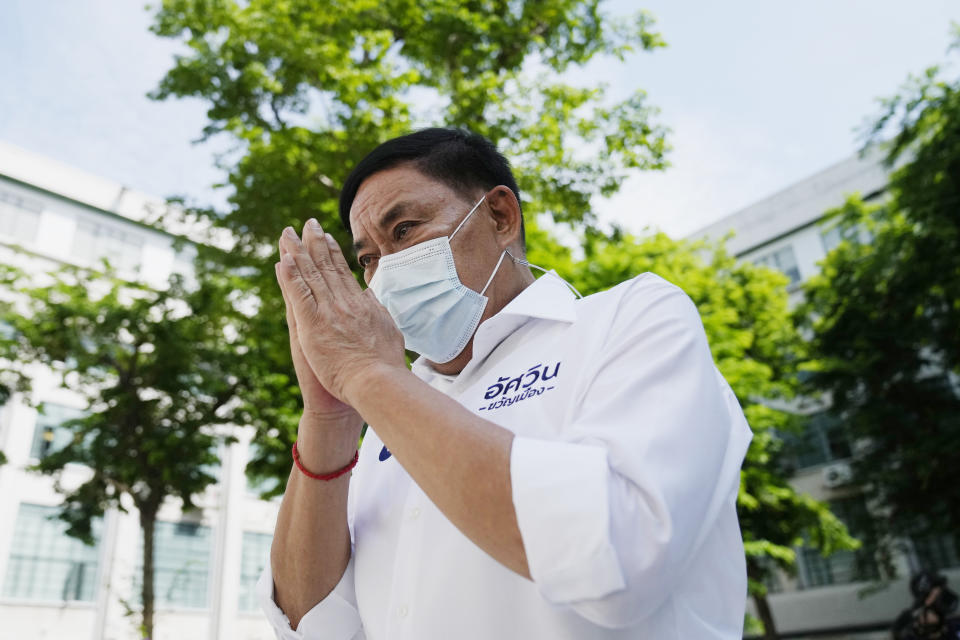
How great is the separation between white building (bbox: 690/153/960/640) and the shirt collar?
18.9 m

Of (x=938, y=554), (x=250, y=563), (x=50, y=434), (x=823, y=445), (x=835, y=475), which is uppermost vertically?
(x=50, y=434)

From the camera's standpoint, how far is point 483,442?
114 centimetres

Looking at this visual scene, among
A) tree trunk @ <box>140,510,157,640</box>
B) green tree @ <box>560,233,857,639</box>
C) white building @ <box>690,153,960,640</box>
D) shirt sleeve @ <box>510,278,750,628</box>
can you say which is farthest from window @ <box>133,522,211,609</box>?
shirt sleeve @ <box>510,278,750,628</box>

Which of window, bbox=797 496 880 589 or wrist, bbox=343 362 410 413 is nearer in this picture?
wrist, bbox=343 362 410 413

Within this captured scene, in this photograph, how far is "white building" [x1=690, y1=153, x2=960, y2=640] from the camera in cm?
2325

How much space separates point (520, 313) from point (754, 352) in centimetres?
1944

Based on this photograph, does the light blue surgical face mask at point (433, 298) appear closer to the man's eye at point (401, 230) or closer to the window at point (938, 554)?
the man's eye at point (401, 230)

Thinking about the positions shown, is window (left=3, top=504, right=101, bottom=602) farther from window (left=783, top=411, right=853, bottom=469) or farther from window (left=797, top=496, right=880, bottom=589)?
window (left=783, top=411, right=853, bottom=469)

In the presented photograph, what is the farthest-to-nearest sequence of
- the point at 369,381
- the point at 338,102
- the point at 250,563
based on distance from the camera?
the point at 250,563 < the point at 338,102 < the point at 369,381

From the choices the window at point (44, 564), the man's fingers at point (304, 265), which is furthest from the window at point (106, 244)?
the man's fingers at point (304, 265)

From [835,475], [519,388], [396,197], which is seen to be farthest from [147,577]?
[835,475]

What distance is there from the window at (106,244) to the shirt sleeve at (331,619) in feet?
97.8

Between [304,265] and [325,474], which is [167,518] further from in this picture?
[304,265]

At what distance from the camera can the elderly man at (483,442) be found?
1090 millimetres
